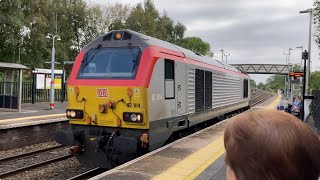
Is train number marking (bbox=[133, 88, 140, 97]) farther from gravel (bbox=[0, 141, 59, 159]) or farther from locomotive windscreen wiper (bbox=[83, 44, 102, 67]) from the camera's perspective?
gravel (bbox=[0, 141, 59, 159])

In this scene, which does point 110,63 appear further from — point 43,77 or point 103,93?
point 43,77

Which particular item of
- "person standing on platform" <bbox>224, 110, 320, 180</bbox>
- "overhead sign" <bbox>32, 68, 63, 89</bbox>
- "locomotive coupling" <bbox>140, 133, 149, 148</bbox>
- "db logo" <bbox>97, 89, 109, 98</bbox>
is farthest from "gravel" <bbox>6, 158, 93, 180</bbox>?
"overhead sign" <bbox>32, 68, 63, 89</bbox>

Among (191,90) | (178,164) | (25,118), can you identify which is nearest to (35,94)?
(25,118)

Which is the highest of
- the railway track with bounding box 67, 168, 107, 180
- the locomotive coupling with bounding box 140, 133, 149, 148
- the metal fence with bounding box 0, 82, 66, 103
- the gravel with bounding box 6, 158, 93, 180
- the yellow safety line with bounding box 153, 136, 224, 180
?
the metal fence with bounding box 0, 82, 66, 103

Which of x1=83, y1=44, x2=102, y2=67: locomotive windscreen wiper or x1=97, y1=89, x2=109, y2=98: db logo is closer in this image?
x1=97, y1=89, x2=109, y2=98: db logo

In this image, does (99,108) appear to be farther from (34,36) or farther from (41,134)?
(34,36)

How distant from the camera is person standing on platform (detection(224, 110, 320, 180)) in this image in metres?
1.27

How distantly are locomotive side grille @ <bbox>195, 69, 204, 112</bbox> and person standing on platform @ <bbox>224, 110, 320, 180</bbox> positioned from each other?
30.3ft

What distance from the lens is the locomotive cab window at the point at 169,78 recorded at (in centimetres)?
856

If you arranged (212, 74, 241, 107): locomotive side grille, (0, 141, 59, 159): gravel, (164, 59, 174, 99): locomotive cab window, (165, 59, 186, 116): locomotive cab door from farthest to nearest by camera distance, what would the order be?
(212, 74, 241, 107): locomotive side grille → (0, 141, 59, 159): gravel → (165, 59, 186, 116): locomotive cab door → (164, 59, 174, 99): locomotive cab window

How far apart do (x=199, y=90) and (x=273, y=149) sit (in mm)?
9567

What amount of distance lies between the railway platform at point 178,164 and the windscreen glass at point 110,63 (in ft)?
5.76

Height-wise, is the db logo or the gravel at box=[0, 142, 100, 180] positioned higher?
the db logo

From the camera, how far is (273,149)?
1.28 m
